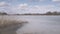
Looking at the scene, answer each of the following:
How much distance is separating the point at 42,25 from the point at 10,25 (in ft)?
1.22

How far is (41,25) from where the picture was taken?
121 centimetres

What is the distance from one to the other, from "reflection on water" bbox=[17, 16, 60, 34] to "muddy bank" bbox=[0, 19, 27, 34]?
6cm

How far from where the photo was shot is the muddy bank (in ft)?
3.97

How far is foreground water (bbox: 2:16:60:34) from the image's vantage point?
1.19 metres

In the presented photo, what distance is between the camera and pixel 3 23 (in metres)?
1.23

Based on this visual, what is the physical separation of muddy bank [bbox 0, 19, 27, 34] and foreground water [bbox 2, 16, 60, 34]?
5cm

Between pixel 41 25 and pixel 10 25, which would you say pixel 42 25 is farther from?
pixel 10 25

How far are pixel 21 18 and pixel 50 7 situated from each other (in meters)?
0.36

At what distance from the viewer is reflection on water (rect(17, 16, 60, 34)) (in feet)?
3.90

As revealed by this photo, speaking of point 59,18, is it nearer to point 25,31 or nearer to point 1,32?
point 25,31

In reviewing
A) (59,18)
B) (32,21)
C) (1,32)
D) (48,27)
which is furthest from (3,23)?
(59,18)

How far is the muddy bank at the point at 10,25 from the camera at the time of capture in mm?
1211

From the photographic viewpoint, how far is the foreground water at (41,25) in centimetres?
119

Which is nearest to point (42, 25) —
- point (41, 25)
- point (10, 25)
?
point (41, 25)
